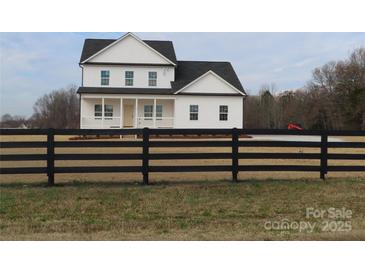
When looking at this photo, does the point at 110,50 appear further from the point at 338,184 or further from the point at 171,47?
the point at 338,184

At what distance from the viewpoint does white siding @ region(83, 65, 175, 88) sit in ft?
107

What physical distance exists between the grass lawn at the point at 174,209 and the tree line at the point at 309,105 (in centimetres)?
4522

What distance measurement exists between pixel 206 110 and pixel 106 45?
10.7 meters

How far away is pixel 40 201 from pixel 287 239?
15.6 ft

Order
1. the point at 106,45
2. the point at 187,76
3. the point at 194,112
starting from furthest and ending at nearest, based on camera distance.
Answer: the point at 187,76 → the point at 106,45 → the point at 194,112

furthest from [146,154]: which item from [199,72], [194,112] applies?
[199,72]

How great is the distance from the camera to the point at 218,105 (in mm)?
33281

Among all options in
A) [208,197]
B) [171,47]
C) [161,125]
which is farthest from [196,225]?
[171,47]

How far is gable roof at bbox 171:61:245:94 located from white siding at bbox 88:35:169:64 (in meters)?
2.27

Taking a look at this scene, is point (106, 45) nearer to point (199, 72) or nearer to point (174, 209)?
point (199, 72)

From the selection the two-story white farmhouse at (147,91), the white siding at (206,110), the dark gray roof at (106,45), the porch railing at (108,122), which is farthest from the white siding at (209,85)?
the porch railing at (108,122)

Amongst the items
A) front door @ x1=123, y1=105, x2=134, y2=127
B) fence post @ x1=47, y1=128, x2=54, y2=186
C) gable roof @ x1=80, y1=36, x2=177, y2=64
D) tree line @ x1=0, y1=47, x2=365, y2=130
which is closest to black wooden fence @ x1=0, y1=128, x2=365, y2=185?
fence post @ x1=47, y1=128, x2=54, y2=186

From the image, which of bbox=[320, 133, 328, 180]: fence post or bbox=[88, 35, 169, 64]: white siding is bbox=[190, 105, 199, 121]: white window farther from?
bbox=[320, 133, 328, 180]: fence post

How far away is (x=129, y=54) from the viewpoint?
33250 mm
